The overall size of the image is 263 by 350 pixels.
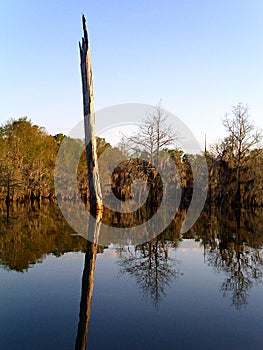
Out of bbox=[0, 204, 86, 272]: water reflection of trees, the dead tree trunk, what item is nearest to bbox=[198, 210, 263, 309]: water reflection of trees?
bbox=[0, 204, 86, 272]: water reflection of trees

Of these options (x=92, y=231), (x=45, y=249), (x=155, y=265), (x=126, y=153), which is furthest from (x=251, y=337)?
(x=126, y=153)

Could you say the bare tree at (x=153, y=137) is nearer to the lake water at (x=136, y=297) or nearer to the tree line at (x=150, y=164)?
the tree line at (x=150, y=164)

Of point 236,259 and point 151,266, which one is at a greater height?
point 236,259

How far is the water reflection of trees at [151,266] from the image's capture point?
15.9ft

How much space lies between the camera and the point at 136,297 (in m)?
4.48

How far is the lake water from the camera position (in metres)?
3.24

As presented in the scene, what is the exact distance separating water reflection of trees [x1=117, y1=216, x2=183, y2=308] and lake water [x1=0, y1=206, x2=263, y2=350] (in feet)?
0.05

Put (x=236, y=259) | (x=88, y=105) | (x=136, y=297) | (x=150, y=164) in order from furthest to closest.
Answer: (x=150, y=164) < (x=88, y=105) < (x=236, y=259) < (x=136, y=297)

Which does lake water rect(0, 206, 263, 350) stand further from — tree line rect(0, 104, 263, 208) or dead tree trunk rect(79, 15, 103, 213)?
tree line rect(0, 104, 263, 208)

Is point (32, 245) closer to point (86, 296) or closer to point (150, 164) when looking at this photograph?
point (86, 296)

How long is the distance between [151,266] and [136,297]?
5.79 ft

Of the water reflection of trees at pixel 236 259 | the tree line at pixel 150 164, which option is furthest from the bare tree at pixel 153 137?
the water reflection of trees at pixel 236 259

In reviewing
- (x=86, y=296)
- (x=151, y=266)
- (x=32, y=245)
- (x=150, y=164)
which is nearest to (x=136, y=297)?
(x=86, y=296)

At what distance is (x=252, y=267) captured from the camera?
625cm
